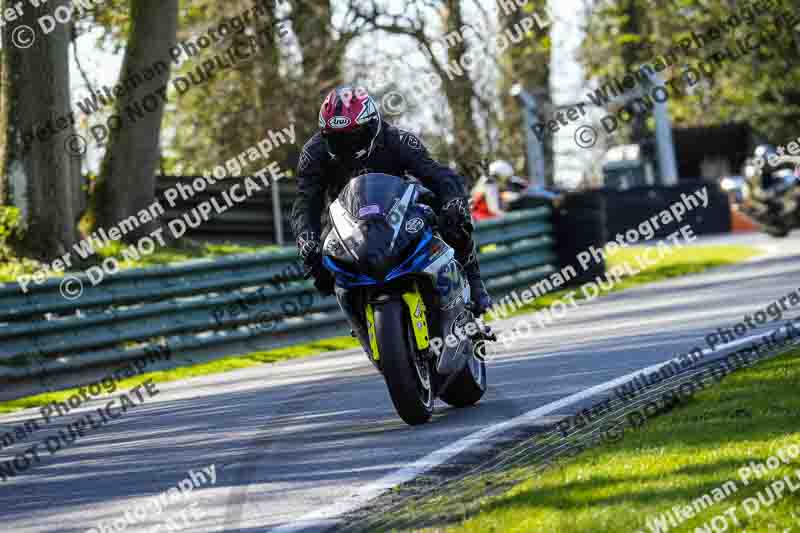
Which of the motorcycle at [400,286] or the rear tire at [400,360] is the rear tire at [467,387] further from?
the rear tire at [400,360]

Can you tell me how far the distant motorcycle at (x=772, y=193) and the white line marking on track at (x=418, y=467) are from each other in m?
15.6

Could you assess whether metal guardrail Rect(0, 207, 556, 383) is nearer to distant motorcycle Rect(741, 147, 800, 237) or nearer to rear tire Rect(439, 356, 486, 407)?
rear tire Rect(439, 356, 486, 407)

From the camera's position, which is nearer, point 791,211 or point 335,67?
point 791,211

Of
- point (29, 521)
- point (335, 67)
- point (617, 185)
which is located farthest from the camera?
point (617, 185)

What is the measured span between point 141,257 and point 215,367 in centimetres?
406

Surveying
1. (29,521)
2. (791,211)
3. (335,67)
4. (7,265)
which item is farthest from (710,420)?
(335,67)

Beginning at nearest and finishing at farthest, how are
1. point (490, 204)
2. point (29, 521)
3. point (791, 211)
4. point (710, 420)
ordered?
point (29, 521), point (710, 420), point (490, 204), point (791, 211)

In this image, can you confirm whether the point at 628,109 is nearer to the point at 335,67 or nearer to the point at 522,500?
the point at 335,67

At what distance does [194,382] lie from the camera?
41.9 ft

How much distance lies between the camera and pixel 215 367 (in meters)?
14.2

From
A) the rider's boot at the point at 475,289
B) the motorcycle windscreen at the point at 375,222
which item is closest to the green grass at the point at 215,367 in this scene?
the rider's boot at the point at 475,289

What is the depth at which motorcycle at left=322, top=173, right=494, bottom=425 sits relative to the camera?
7.60 m

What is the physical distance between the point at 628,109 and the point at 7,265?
910 inches

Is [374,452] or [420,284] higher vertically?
[420,284]
